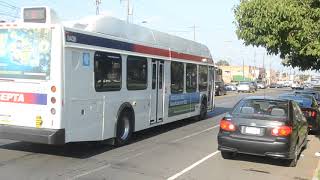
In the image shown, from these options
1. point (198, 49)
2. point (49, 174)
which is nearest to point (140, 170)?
point (49, 174)

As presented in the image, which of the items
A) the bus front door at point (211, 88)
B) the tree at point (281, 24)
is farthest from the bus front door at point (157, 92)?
the bus front door at point (211, 88)

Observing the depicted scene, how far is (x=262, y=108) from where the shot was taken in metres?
11.4

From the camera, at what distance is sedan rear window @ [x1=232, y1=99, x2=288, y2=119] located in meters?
11.1

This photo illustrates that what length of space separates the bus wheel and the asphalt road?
22 cm

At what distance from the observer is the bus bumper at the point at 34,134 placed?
10.3 m

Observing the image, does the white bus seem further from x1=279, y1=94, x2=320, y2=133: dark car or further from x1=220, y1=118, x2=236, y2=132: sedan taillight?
x1=279, y1=94, x2=320, y2=133: dark car

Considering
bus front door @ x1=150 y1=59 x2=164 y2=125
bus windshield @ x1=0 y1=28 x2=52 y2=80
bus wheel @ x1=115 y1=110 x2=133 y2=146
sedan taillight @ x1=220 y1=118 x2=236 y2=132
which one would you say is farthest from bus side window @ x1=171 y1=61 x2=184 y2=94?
bus windshield @ x1=0 y1=28 x2=52 y2=80

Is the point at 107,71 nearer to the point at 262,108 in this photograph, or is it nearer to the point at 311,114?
the point at 262,108

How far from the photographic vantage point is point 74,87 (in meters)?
10.7

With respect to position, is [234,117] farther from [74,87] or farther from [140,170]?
[74,87]

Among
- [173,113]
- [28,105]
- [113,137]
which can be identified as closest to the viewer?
[28,105]

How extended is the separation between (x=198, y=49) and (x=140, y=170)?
11449mm

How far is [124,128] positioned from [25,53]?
3.74 meters

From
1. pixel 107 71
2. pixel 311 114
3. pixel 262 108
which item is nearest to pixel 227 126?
pixel 262 108
